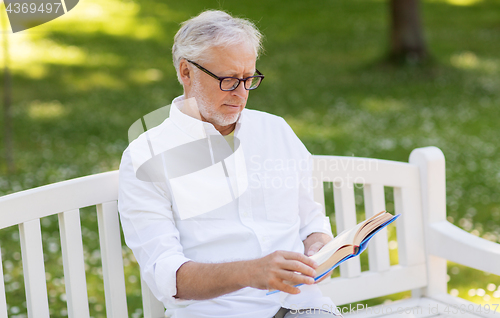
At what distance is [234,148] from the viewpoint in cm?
245

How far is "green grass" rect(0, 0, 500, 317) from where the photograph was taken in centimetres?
627

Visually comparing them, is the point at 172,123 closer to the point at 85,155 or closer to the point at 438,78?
the point at 85,155

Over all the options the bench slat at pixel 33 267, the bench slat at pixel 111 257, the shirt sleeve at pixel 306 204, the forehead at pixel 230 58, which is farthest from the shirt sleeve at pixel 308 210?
the bench slat at pixel 33 267

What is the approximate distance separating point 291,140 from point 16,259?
3.14 metres

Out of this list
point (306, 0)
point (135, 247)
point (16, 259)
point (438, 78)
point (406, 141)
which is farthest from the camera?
point (306, 0)

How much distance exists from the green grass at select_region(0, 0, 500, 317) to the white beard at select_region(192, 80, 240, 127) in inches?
79.9

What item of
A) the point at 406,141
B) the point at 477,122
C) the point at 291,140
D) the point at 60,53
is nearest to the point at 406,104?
the point at 477,122

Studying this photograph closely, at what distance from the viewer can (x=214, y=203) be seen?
2.29 meters

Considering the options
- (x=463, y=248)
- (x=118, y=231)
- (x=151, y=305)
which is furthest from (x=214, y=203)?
(x=463, y=248)

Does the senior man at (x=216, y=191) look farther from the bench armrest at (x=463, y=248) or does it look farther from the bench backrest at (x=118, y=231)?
the bench armrest at (x=463, y=248)

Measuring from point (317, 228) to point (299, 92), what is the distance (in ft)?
29.0

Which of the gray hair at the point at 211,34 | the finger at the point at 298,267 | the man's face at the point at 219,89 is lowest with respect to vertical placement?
the finger at the point at 298,267

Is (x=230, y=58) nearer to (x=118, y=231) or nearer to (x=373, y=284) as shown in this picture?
(x=118, y=231)

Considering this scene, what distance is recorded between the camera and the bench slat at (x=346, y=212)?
108 inches
